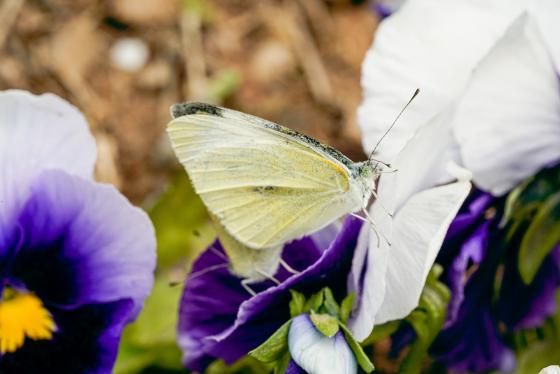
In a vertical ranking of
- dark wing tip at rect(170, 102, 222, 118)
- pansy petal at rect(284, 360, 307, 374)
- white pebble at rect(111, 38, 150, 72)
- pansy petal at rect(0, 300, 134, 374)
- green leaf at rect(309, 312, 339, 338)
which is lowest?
white pebble at rect(111, 38, 150, 72)

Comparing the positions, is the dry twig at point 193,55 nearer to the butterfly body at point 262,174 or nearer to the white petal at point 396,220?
the butterfly body at point 262,174

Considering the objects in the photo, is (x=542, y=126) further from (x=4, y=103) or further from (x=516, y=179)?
(x=4, y=103)

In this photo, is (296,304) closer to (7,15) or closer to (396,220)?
(396,220)

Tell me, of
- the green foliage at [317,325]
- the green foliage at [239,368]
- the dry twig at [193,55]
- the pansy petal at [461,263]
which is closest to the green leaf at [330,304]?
the green foliage at [317,325]

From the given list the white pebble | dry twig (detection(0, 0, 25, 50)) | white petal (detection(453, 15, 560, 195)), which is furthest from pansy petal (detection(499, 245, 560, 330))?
dry twig (detection(0, 0, 25, 50))

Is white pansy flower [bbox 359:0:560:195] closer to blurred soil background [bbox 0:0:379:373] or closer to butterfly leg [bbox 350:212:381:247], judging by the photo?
butterfly leg [bbox 350:212:381:247]
